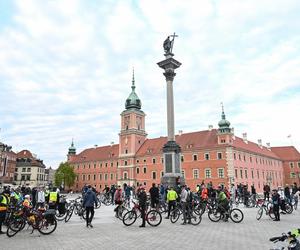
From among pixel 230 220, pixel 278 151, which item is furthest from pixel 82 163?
pixel 230 220

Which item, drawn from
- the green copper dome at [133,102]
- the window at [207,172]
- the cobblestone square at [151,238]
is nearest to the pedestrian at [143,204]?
the cobblestone square at [151,238]

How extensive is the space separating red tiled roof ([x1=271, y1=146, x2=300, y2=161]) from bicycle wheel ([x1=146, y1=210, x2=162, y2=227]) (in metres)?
82.3

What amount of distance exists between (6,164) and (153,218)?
83.2m

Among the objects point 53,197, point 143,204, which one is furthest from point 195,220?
point 53,197

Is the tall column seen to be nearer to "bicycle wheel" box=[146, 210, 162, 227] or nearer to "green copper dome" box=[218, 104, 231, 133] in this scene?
"bicycle wheel" box=[146, 210, 162, 227]

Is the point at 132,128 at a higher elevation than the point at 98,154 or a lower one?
higher

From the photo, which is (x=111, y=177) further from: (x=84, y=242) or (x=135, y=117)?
(x=84, y=242)

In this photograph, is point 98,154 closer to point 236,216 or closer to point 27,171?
point 27,171

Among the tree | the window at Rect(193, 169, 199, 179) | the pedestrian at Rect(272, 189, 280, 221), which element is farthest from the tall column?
the tree

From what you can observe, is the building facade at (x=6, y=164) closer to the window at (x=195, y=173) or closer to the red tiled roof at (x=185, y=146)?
the red tiled roof at (x=185, y=146)

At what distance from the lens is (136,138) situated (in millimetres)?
77188

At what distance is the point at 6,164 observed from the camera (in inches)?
3282

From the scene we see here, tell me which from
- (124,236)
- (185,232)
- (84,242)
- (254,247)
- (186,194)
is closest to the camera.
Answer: (254,247)

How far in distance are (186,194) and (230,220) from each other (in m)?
2.77
